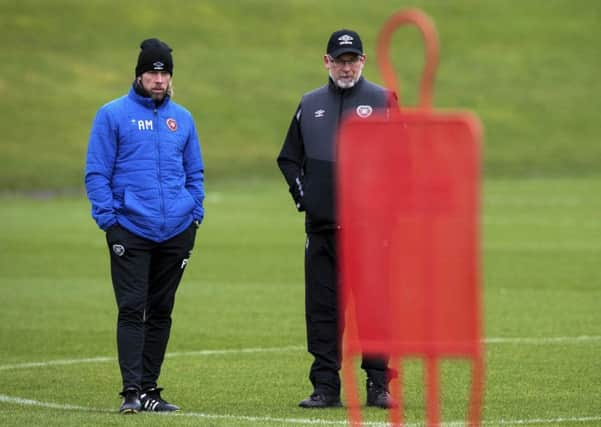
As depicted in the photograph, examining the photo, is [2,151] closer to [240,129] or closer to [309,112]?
[240,129]

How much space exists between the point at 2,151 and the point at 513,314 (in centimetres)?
3102

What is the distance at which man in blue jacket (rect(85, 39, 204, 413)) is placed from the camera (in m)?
10.0

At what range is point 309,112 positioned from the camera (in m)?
10.3

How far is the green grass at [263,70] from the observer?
4731 centimetres

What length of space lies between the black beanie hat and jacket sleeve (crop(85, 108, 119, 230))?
0.40m

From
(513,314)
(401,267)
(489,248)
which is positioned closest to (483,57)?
(489,248)

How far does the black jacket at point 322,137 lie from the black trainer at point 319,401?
43.4 inches

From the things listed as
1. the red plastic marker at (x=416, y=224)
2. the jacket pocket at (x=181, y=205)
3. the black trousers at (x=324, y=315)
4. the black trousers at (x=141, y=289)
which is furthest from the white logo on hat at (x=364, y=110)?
the red plastic marker at (x=416, y=224)

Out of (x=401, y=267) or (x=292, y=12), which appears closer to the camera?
(x=401, y=267)

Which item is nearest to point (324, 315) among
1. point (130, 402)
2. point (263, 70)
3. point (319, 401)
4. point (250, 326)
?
point (319, 401)

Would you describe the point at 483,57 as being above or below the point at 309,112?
above

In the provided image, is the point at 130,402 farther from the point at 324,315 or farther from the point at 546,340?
the point at 546,340

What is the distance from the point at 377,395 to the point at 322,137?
1.75 metres

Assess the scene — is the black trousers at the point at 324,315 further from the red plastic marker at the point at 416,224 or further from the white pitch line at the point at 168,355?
the red plastic marker at the point at 416,224
